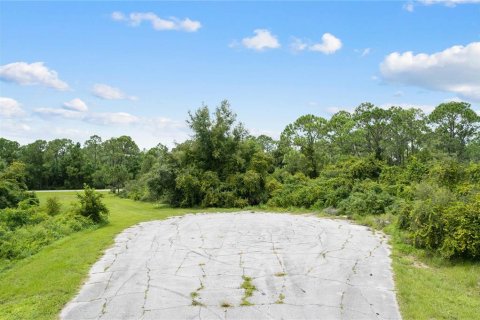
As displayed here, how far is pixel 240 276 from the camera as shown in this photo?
9.32 meters

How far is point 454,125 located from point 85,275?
36.3 meters

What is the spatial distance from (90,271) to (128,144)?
175ft

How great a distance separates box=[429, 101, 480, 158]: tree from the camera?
118 feet

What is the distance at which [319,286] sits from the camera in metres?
8.59

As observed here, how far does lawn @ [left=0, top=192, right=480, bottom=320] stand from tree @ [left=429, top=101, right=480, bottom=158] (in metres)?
26.9

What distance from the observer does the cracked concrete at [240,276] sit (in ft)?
24.0

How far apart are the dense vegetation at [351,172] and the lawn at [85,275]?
712 millimetres

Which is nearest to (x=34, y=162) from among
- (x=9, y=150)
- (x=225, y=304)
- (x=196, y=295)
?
(x=9, y=150)

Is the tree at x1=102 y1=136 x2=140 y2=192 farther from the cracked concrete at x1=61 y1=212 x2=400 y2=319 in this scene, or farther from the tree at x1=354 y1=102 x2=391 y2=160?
the cracked concrete at x1=61 y1=212 x2=400 y2=319

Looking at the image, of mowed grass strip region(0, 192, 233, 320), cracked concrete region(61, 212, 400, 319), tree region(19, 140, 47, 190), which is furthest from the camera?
tree region(19, 140, 47, 190)

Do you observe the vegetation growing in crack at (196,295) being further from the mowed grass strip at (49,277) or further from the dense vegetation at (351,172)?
the dense vegetation at (351,172)

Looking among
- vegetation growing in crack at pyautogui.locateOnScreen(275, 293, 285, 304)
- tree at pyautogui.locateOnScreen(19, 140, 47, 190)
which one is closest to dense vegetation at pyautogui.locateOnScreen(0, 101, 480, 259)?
vegetation growing in crack at pyautogui.locateOnScreen(275, 293, 285, 304)

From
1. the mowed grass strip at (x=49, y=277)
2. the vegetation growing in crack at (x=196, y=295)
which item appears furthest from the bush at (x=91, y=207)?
the vegetation growing in crack at (x=196, y=295)

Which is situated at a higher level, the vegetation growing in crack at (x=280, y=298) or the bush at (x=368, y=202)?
the bush at (x=368, y=202)
